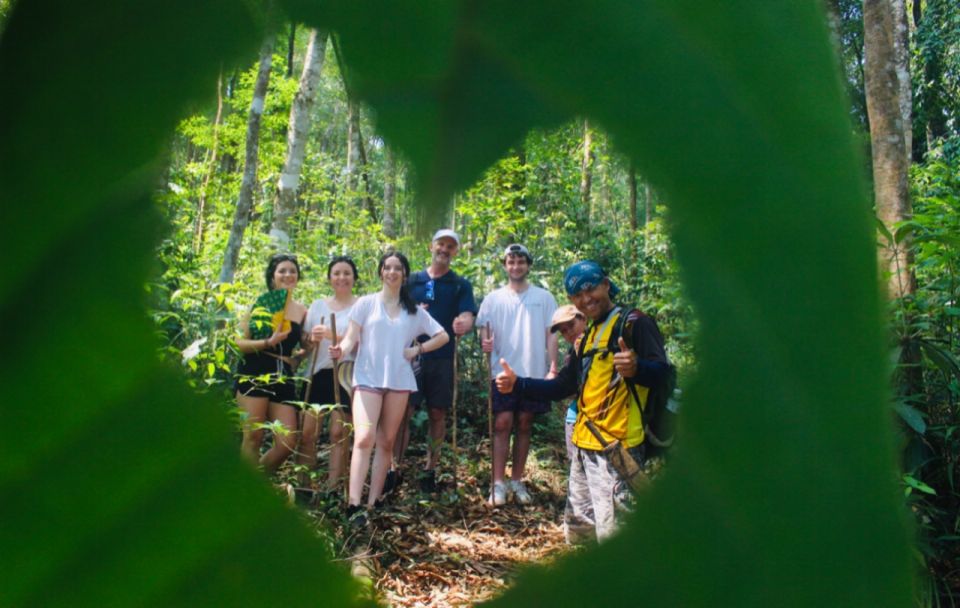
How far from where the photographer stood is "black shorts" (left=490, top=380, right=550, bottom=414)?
7.72 ft

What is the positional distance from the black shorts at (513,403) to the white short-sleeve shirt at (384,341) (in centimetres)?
34

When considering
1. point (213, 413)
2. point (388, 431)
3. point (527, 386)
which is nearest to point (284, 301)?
point (213, 413)

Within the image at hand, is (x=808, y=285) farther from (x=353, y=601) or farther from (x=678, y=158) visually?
(x=353, y=601)

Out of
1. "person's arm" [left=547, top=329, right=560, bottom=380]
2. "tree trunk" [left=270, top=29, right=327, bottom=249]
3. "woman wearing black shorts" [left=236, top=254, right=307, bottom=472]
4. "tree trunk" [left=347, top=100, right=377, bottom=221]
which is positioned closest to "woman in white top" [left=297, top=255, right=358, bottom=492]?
"woman wearing black shorts" [left=236, top=254, right=307, bottom=472]

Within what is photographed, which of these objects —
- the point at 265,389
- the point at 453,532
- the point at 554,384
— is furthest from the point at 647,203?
the point at 554,384

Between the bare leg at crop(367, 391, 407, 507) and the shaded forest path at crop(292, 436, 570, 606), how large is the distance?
4.7 inches

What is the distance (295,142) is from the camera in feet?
1.27

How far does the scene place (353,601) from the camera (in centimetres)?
20

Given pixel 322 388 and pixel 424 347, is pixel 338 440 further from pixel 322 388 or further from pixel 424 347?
pixel 424 347

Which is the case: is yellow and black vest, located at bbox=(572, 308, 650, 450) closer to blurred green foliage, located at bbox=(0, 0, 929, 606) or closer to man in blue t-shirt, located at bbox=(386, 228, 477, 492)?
man in blue t-shirt, located at bbox=(386, 228, 477, 492)

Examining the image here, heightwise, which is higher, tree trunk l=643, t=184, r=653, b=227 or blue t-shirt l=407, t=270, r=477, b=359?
blue t-shirt l=407, t=270, r=477, b=359

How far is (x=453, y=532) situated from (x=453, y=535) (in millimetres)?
68

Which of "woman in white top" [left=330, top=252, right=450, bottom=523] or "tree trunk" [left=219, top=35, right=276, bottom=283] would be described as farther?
"woman in white top" [left=330, top=252, right=450, bottom=523]

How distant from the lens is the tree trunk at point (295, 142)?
0.21 m
